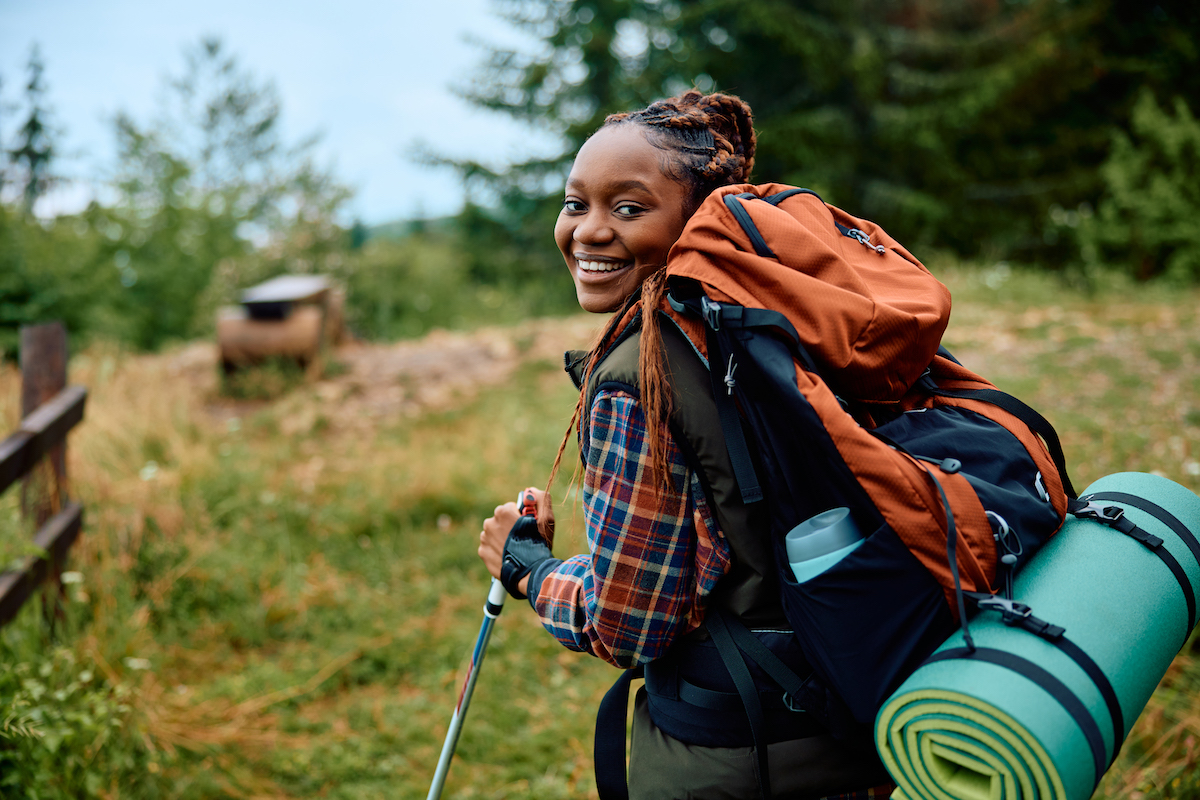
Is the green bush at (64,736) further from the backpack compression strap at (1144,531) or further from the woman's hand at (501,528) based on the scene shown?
the backpack compression strap at (1144,531)

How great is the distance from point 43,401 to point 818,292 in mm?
4110

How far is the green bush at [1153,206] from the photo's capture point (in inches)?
419

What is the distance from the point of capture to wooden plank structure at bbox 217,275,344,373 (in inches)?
327

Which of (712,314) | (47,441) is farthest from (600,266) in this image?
(47,441)

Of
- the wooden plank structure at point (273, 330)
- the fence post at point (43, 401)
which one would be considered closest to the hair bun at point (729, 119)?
the fence post at point (43, 401)

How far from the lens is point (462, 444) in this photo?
645cm

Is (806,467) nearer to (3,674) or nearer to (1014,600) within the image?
(1014,600)

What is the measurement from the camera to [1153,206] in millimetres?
10875

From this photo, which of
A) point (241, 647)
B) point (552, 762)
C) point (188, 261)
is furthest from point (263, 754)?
point (188, 261)

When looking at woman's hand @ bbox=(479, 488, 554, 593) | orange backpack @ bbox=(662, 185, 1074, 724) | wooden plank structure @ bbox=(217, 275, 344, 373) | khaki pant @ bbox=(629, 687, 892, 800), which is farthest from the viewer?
wooden plank structure @ bbox=(217, 275, 344, 373)

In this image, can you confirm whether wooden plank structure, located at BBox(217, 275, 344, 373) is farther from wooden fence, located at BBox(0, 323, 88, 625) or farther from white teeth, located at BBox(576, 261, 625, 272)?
white teeth, located at BBox(576, 261, 625, 272)

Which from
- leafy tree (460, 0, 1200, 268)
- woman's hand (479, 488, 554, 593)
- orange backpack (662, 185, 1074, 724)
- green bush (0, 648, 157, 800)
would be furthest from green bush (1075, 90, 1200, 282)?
green bush (0, 648, 157, 800)

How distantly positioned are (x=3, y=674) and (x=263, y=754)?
1128 millimetres

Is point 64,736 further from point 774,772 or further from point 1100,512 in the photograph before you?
point 1100,512
